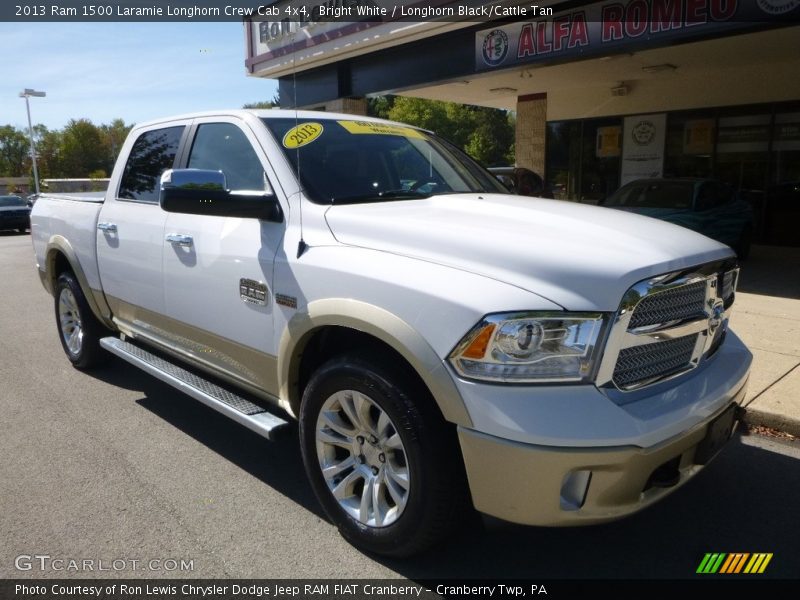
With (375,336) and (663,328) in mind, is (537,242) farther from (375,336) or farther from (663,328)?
(375,336)

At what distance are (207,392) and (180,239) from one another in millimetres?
894

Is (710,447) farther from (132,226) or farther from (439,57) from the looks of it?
(439,57)

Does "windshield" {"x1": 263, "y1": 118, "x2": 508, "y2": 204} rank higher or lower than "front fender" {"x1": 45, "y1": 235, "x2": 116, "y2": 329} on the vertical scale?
higher

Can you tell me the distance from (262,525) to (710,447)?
2030mm

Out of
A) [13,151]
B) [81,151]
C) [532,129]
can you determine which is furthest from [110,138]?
[532,129]

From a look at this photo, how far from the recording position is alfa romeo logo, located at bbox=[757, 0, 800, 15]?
23.9ft

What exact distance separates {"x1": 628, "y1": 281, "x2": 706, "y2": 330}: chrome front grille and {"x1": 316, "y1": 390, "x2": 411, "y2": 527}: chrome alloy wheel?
103 centimetres

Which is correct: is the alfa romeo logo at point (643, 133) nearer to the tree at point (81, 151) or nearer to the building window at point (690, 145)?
the building window at point (690, 145)

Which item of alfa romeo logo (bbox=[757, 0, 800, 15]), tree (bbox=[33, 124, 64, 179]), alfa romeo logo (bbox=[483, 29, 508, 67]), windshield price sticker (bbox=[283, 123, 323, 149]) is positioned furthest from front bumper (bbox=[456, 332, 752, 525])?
tree (bbox=[33, 124, 64, 179])

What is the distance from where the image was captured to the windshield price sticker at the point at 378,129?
12.2ft

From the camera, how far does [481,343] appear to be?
219cm

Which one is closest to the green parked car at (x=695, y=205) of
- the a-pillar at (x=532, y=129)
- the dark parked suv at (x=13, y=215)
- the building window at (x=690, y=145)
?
the building window at (x=690, y=145)

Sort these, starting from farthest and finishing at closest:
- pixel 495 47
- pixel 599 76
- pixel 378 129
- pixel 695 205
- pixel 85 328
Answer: pixel 599 76
pixel 495 47
pixel 695 205
pixel 85 328
pixel 378 129

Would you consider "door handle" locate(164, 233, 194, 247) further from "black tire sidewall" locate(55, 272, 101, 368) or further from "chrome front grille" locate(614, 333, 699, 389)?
"chrome front grille" locate(614, 333, 699, 389)
